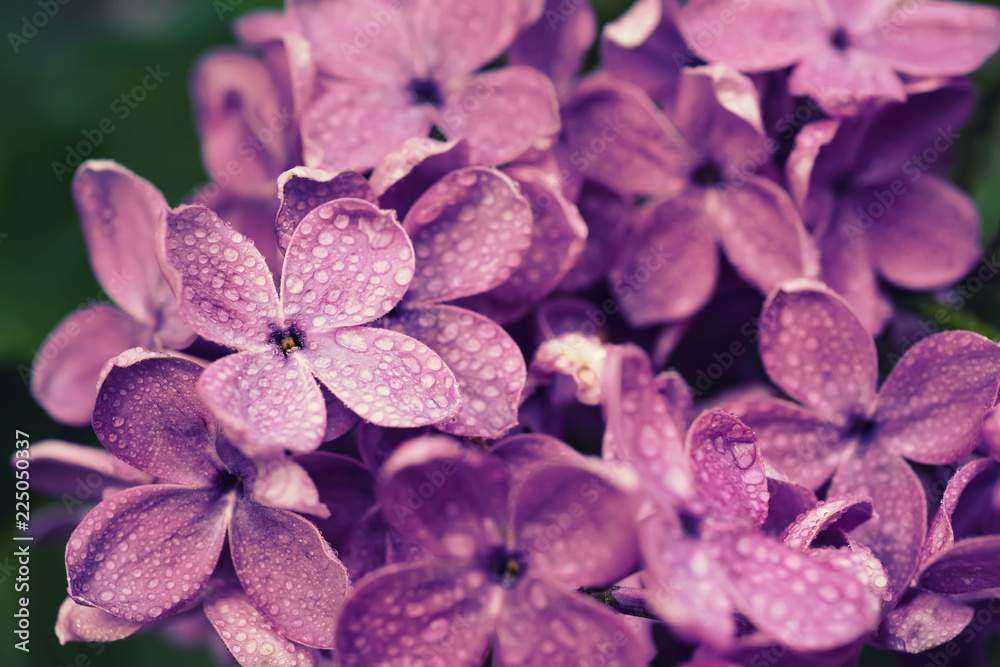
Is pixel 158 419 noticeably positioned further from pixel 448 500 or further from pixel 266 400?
pixel 448 500

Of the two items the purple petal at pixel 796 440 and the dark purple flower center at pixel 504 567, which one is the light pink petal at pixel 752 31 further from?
the dark purple flower center at pixel 504 567

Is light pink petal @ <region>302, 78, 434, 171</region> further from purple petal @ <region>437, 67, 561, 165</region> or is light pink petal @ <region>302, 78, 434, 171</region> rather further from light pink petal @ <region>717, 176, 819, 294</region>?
light pink petal @ <region>717, 176, 819, 294</region>

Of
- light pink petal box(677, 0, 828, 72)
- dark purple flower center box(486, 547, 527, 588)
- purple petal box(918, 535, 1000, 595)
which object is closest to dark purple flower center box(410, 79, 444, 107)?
light pink petal box(677, 0, 828, 72)

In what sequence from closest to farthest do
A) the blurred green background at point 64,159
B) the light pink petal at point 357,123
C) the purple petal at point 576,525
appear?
the purple petal at point 576,525 → the light pink petal at point 357,123 → the blurred green background at point 64,159

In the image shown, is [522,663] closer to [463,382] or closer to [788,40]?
[463,382]

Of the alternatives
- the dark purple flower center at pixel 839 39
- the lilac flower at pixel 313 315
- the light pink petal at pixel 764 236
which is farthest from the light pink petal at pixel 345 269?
the dark purple flower center at pixel 839 39

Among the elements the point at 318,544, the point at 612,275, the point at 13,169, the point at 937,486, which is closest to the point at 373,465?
the point at 318,544

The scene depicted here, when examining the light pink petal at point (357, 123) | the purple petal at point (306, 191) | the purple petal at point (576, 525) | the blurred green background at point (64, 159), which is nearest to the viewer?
the purple petal at point (576, 525)
